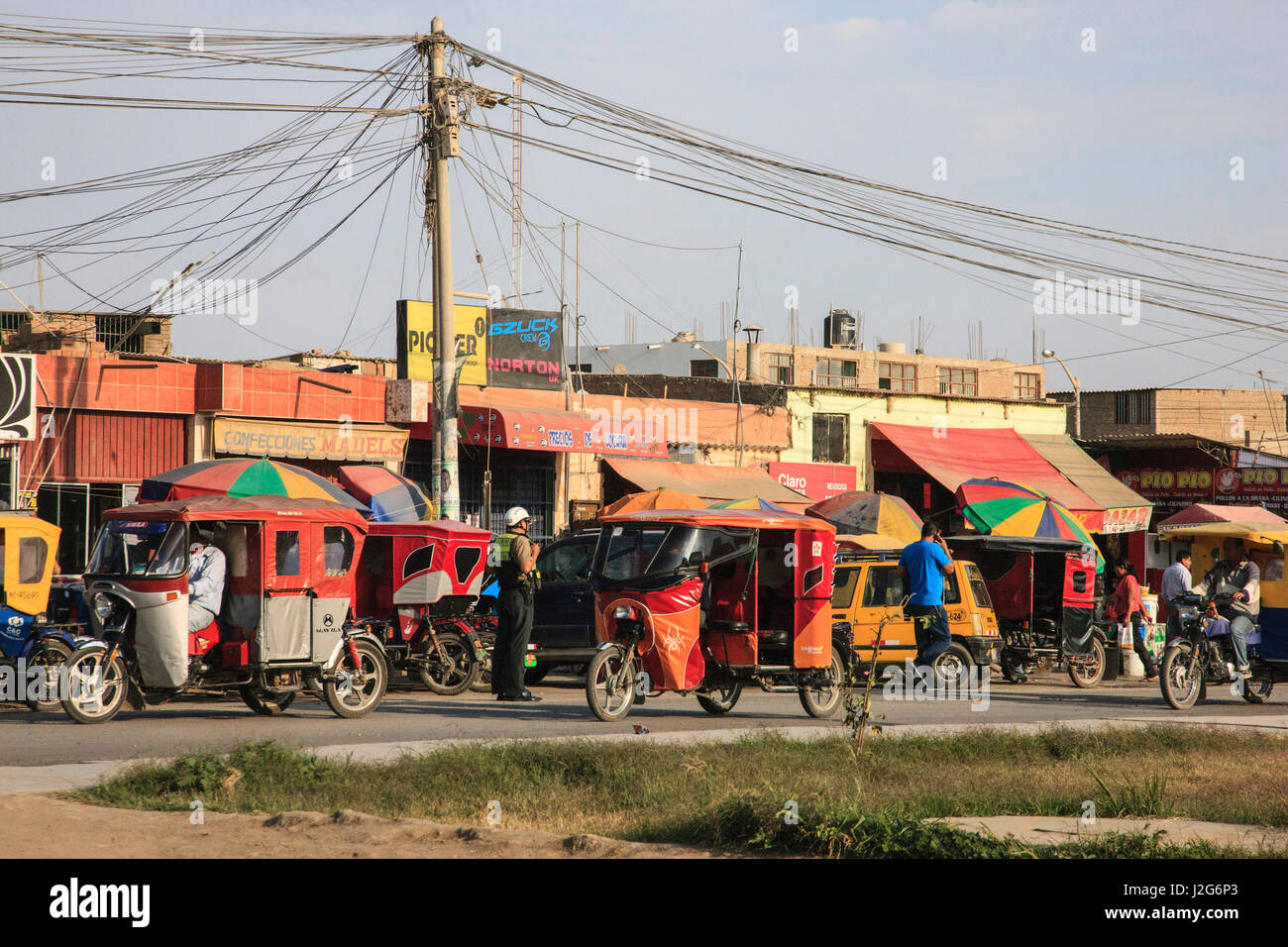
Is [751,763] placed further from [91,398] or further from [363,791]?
[91,398]

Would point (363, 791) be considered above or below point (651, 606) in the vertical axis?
below

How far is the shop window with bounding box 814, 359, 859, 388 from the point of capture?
5431 centimetres

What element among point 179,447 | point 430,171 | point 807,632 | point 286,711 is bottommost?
point 286,711

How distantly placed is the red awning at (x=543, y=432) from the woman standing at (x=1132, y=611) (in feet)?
38.9

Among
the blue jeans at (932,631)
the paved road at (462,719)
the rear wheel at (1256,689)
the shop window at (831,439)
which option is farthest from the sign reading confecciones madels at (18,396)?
the shop window at (831,439)

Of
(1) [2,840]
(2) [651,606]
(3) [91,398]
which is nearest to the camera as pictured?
(1) [2,840]

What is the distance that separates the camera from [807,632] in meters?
14.6

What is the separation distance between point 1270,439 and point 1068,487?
2135cm

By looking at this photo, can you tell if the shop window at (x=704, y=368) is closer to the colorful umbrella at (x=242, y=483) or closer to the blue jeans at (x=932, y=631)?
the colorful umbrella at (x=242, y=483)

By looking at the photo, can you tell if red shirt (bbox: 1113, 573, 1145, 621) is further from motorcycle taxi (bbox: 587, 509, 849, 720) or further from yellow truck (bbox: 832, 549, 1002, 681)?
motorcycle taxi (bbox: 587, 509, 849, 720)

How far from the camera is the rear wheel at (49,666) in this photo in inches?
544

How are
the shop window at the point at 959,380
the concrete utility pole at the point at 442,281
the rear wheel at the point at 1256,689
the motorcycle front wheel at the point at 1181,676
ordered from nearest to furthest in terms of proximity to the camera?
1. the motorcycle front wheel at the point at 1181,676
2. the rear wheel at the point at 1256,689
3. the concrete utility pole at the point at 442,281
4. the shop window at the point at 959,380
